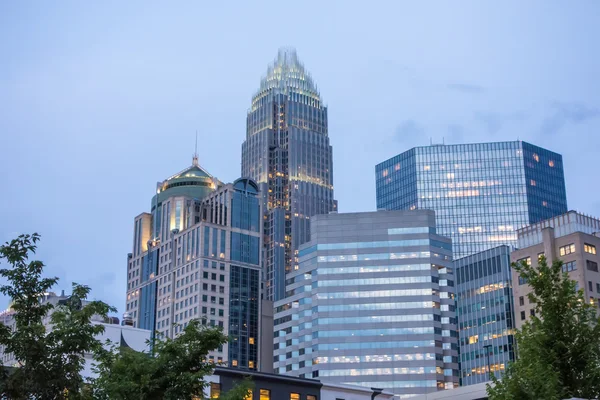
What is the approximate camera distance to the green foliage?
4650cm

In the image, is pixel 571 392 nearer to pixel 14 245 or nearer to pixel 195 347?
pixel 195 347

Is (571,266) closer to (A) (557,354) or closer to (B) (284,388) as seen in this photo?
(B) (284,388)

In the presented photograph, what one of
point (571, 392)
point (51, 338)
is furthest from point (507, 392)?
point (51, 338)

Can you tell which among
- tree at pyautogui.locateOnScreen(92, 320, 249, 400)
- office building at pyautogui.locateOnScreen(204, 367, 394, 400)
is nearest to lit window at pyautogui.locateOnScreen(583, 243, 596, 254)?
office building at pyautogui.locateOnScreen(204, 367, 394, 400)

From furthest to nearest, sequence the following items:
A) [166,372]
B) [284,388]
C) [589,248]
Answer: [589,248], [284,388], [166,372]

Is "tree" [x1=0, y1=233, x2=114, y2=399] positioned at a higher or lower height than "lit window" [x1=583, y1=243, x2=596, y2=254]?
lower

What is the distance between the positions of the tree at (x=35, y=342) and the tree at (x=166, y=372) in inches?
430

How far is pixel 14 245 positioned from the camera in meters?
34.7

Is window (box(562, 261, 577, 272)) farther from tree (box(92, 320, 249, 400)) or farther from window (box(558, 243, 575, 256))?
tree (box(92, 320, 249, 400))

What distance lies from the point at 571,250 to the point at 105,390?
544ft

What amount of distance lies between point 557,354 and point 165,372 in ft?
70.0

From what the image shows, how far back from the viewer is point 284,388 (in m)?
98.6

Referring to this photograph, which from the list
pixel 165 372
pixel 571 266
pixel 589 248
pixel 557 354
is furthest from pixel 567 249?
pixel 165 372

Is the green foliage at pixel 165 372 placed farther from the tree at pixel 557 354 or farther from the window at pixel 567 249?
the window at pixel 567 249
